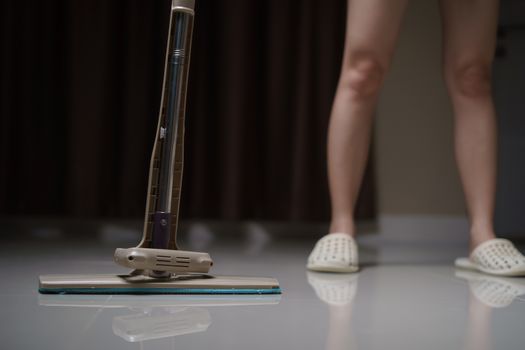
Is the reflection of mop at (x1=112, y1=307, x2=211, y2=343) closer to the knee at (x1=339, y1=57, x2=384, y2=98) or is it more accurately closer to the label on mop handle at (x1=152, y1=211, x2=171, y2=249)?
the label on mop handle at (x1=152, y1=211, x2=171, y2=249)

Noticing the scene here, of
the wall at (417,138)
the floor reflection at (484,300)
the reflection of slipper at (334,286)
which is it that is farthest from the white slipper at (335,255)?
the wall at (417,138)

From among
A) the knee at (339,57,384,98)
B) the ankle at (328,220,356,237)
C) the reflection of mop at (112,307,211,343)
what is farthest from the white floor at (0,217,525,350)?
the knee at (339,57,384,98)

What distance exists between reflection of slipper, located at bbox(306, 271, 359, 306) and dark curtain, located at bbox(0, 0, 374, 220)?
1033 millimetres

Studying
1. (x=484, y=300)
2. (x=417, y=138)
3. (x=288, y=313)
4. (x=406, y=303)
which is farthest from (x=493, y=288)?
(x=417, y=138)

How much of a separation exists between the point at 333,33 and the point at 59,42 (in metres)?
1.08

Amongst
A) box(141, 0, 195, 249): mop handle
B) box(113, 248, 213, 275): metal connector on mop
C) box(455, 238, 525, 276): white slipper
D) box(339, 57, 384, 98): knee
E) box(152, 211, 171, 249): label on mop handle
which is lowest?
box(455, 238, 525, 276): white slipper

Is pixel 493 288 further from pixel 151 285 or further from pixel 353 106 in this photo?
pixel 151 285

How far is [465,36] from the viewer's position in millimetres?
1510

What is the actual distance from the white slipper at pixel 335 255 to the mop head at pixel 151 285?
0.32 m

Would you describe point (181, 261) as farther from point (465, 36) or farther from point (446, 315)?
point (465, 36)

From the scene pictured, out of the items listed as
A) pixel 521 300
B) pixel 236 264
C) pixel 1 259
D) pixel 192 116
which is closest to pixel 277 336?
pixel 521 300

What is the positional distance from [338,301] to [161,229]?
12.3 inches

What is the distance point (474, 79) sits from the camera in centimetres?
153

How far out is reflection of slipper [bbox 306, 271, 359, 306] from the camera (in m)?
1.02
